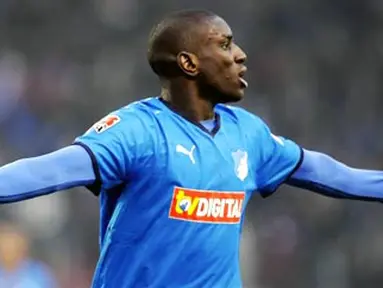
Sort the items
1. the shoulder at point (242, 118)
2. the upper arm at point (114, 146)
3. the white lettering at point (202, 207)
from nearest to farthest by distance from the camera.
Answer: the upper arm at point (114, 146)
the white lettering at point (202, 207)
the shoulder at point (242, 118)

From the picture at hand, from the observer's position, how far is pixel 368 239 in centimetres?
930

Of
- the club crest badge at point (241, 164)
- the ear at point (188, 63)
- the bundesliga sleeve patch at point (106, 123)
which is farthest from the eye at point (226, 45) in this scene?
the bundesliga sleeve patch at point (106, 123)

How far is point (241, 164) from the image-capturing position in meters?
4.21

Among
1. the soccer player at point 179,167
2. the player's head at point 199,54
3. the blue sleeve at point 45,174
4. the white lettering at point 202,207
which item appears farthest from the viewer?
the player's head at point 199,54

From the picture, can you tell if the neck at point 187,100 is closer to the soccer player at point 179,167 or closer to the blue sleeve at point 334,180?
the soccer player at point 179,167

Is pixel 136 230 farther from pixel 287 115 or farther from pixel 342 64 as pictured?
pixel 342 64

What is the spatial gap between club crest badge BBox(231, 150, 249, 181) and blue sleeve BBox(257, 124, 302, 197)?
0.12 meters

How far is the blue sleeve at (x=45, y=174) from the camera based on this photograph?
142 inches

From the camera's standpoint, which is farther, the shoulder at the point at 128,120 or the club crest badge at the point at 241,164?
the club crest badge at the point at 241,164

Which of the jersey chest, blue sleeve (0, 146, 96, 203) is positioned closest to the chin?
the jersey chest

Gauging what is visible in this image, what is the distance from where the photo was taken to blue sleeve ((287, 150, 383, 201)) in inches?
177

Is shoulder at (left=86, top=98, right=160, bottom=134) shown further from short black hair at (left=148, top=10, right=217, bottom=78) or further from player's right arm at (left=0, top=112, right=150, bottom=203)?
short black hair at (left=148, top=10, right=217, bottom=78)

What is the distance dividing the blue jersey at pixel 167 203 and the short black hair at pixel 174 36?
16cm

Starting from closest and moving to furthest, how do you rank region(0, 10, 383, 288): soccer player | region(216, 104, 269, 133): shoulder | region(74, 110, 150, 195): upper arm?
region(74, 110, 150, 195): upper arm
region(0, 10, 383, 288): soccer player
region(216, 104, 269, 133): shoulder
